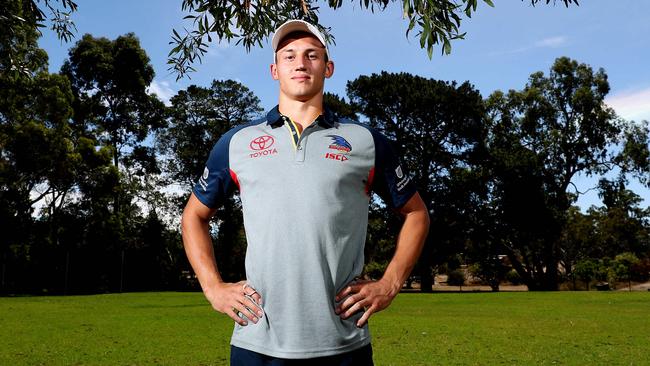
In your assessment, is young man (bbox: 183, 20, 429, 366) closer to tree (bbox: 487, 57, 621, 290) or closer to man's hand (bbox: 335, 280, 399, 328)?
man's hand (bbox: 335, 280, 399, 328)

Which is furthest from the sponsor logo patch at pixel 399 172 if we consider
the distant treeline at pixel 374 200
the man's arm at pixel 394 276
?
the distant treeline at pixel 374 200

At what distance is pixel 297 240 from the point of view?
10.2 ft

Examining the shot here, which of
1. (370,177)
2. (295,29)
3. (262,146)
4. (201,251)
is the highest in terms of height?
(295,29)

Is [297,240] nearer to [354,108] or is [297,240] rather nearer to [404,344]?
[404,344]

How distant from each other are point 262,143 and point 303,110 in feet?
0.95

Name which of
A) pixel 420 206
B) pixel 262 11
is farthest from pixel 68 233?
pixel 420 206

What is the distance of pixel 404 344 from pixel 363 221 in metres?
10.7

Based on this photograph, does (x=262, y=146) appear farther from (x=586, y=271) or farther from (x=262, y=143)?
(x=586, y=271)

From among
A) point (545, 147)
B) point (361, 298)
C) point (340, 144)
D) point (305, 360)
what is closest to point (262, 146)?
point (340, 144)

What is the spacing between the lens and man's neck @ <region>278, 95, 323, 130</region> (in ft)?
11.2

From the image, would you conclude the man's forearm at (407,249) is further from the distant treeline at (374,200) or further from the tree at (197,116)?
the tree at (197,116)

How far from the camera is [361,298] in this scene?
3088 millimetres

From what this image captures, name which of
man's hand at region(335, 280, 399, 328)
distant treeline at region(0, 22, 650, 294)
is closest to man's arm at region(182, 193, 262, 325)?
man's hand at region(335, 280, 399, 328)

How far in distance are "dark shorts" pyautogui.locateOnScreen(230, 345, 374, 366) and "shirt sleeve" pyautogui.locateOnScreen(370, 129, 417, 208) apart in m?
0.81
